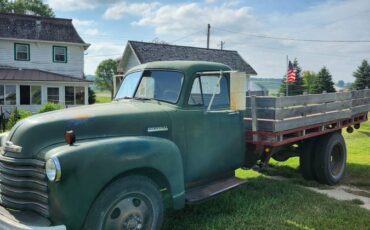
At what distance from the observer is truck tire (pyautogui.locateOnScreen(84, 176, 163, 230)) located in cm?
362

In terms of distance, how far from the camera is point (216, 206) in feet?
18.3

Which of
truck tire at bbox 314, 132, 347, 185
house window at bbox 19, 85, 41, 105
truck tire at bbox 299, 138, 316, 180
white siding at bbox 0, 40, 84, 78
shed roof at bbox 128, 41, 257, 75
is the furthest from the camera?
shed roof at bbox 128, 41, 257, 75

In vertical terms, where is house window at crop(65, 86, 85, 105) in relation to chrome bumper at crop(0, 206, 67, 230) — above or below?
above

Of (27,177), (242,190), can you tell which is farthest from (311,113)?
(27,177)

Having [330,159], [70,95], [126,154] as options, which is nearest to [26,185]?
[126,154]

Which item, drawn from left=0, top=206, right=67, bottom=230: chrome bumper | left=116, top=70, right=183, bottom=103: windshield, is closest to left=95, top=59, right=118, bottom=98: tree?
left=116, top=70, right=183, bottom=103: windshield

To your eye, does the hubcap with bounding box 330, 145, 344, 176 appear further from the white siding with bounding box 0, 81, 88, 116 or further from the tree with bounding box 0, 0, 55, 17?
the tree with bounding box 0, 0, 55, 17

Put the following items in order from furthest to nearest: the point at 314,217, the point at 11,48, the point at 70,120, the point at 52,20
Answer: the point at 52,20 < the point at 11,48 < the point at 314,217 < the point at 70,120

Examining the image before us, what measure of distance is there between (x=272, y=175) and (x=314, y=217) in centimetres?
271

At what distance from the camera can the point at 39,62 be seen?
1029 inches

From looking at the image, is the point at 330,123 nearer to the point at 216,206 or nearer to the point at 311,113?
the point at 311,113

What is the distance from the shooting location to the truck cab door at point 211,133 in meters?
4.83

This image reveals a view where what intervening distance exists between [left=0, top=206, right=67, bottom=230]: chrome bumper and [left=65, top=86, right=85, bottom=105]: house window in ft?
77.1

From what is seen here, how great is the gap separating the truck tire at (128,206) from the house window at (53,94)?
75.9 ft
